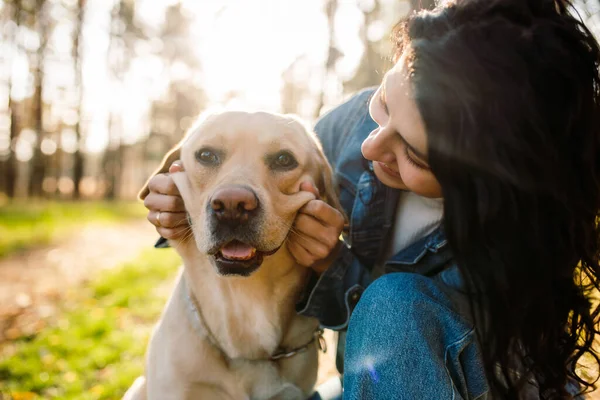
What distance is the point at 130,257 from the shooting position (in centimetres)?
791

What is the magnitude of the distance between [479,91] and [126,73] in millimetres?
20176

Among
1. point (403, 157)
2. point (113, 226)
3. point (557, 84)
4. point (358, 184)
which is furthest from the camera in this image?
point (113, 226)

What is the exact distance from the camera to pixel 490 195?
164 centimetres

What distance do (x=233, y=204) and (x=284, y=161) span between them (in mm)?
513

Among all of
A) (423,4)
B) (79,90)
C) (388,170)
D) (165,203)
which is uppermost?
(423,4)

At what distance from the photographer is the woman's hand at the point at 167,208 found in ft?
6.88

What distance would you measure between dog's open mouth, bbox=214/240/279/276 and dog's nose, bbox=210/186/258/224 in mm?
125

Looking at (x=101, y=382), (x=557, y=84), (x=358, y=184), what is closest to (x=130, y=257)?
(x=101, y=382)

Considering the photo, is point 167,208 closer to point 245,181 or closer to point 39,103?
point 245,181

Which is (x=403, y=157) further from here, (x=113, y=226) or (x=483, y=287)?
(x=113, y=226)

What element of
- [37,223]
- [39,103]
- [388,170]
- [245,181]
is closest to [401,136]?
[388,170]

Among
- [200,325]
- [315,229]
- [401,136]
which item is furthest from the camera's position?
[200,325]

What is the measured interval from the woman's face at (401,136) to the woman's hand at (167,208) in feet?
2.96

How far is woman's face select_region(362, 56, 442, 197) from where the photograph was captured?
1709 millimetres
